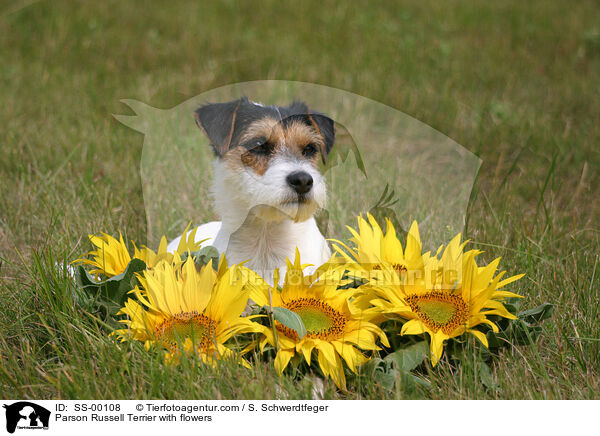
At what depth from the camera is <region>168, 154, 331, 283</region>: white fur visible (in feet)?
8.85

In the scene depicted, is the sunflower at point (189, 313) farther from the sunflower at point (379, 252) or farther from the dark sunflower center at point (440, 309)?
the dark sunflower center at point (440, 309)

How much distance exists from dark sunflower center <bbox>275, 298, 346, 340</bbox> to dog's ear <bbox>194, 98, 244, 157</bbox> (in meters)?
0.82

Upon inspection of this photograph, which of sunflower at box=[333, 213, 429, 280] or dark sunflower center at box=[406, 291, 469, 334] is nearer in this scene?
dark sunflower center at box=[406, 291, 469, 334]

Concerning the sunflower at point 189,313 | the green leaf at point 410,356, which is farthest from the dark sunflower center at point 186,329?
the green leaf at point 410,356

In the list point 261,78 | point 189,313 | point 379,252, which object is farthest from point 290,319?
point 261,78

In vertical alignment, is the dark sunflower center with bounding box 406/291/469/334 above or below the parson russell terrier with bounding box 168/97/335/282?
below

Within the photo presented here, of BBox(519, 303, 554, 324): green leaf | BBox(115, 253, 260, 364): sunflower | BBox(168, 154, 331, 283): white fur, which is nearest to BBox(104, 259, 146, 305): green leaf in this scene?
BBox(115, 253, 260, 364): sunflower

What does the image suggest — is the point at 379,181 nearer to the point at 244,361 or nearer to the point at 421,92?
the point at 244,361

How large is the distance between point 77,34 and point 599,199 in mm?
3959

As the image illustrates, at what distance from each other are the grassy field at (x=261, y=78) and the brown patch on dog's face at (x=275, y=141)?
0.55 meters

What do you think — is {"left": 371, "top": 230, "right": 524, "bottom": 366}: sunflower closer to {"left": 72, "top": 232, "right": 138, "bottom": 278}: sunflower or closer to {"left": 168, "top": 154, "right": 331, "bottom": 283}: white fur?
{"left": 168, "top": 154, "right": 331, "bottom": 283}: white fur
